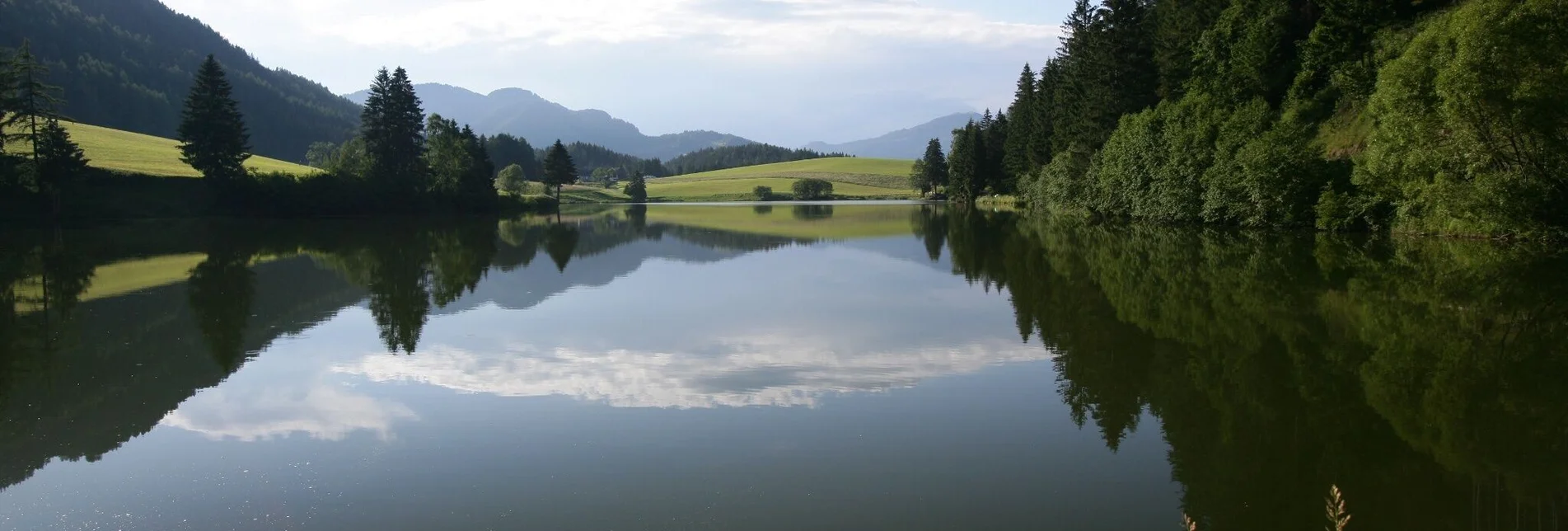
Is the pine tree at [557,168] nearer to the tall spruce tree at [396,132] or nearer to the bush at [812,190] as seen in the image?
the tall spruce tree at [396,132]

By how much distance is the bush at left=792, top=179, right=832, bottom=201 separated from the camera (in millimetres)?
145500

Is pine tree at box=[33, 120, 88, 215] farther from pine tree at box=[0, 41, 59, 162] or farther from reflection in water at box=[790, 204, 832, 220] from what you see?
reflection in water at box=[790, 204, 832, 220]

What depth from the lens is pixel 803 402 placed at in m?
10.3

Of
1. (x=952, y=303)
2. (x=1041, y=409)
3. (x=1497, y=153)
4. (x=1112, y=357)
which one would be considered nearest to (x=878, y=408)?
(x=1041, y=409)

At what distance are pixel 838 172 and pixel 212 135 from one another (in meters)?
116

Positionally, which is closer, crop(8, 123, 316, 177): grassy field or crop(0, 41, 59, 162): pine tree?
crop(0, 41, 59, 162): pine tree

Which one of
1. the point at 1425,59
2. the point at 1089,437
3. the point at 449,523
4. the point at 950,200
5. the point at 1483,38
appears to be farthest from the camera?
the point at 950,200

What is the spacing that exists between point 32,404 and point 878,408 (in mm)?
9306

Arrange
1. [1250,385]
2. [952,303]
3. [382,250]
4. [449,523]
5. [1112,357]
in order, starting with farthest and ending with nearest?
[382,250] < [952,303] < [1112,357] < [1250,385] < [449,523]

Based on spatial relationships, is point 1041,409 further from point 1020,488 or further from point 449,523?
point 449,523

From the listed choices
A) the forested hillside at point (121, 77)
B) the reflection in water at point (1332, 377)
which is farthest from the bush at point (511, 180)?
the reflection in water at point (1332, 377)

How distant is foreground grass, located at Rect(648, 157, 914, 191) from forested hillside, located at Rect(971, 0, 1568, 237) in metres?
88.0

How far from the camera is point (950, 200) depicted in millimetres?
112312

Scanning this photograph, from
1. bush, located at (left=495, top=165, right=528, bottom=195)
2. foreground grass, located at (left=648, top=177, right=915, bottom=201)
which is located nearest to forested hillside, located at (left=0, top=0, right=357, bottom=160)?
bush, located at (left=495, top=165, right=528, bottom=195)
